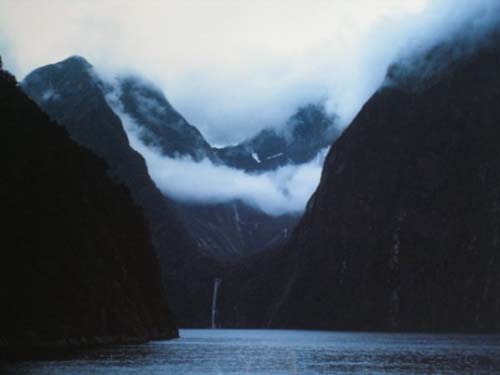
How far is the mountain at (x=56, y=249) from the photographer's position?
7531 cm

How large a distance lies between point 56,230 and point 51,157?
12.0m

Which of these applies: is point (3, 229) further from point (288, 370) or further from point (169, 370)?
point (288, 370)

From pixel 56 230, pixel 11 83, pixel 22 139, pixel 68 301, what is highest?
pixel 11 83

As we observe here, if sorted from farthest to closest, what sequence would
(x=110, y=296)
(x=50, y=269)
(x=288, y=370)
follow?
(x=110, y=296) < (x=50, y=269) < (x=288, y=370)

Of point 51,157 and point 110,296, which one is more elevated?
point 51,157

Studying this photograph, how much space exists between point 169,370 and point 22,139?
36.6 metres

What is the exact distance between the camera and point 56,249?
87938mm

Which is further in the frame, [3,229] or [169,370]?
[3,229]

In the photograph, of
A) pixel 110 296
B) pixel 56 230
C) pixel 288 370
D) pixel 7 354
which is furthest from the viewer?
pixel 110 296

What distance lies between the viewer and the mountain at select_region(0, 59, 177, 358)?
247ft

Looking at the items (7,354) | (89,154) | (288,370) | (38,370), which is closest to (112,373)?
(38,370)

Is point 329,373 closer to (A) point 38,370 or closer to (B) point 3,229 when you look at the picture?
(A) point 38,370

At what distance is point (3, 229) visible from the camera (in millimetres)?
76312

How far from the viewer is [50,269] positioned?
84.0 m
